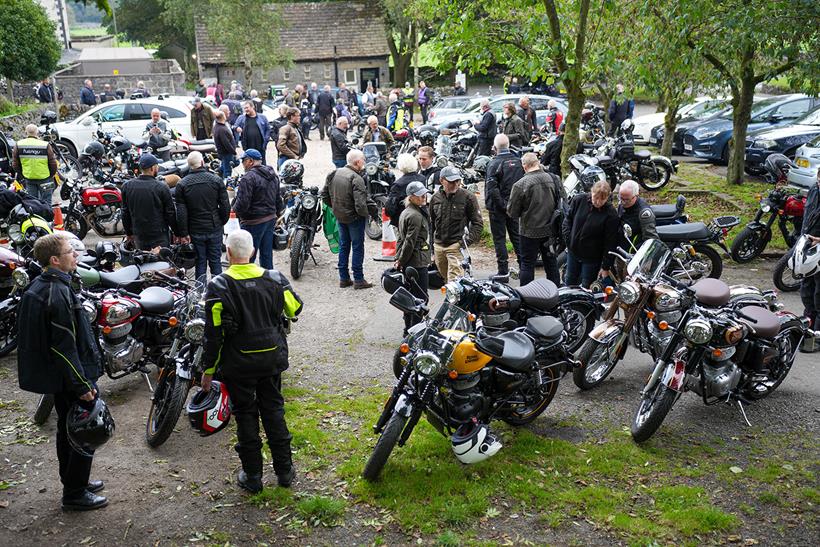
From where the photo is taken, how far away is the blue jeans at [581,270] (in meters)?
8.85

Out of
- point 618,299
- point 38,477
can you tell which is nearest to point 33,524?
point 38,477

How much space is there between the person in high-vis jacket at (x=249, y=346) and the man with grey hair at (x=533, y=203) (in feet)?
14.8

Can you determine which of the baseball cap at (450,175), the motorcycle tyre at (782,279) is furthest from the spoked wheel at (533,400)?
the motorcycle tyre at (782,279)

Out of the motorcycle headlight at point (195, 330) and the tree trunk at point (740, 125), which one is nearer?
the motorcycle headlight at point (195, 330)

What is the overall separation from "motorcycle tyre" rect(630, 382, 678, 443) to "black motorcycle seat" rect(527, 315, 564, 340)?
90cm

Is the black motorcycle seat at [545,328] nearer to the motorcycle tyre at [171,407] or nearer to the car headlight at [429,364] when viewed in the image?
the car headlight at [429,364]

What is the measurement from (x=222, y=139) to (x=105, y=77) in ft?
69.0

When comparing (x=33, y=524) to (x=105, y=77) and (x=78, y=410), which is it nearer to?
(x=78, y=410)

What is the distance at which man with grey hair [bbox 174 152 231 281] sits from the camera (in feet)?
30.9

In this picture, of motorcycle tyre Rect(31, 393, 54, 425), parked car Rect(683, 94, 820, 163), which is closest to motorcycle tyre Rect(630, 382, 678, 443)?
motorcycle tyre Rect(31, 393, 54, 425)

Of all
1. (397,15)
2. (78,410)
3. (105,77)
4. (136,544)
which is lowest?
(136,544)

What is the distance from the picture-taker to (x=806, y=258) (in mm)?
8203

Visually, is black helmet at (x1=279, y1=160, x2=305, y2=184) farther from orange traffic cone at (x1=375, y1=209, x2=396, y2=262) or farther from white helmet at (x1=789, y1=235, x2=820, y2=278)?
white helmet at (x1=789, y1=235, x2=820, y2=278)

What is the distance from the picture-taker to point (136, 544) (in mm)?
5047
